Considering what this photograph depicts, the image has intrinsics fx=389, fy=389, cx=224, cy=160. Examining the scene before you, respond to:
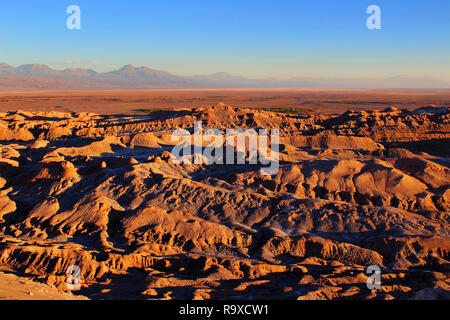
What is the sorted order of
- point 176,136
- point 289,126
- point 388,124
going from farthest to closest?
1. point 289,126
2. point 388,124
3. point 176,136

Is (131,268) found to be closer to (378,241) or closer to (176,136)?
(378,241)

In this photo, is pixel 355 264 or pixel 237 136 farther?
pixel 237 136

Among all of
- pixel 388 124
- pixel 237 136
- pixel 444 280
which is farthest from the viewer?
pixel 388 124

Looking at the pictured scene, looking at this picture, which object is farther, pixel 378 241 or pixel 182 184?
pixel 182 184

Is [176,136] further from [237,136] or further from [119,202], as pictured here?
[119,202]

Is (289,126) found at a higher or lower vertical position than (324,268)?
higher

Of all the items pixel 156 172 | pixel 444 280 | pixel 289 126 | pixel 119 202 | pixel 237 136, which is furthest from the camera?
pixel 289 126

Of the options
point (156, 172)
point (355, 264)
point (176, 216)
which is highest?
point (156, 172)

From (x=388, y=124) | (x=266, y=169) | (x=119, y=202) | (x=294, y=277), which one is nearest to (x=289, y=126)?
(x=388, y=124)

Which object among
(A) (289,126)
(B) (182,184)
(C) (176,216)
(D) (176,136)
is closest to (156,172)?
(B) (182,184)
